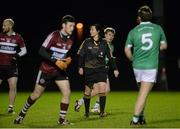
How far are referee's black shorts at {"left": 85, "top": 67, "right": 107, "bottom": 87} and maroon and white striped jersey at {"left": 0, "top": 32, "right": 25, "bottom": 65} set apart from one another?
1908 mm

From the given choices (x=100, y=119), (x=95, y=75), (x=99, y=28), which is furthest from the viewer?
(x=95, y=75)

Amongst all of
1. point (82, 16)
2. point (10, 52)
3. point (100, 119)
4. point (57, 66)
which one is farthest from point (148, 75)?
point (82, 16)

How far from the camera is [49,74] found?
40.0 ft

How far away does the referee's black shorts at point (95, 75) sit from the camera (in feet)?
46.3

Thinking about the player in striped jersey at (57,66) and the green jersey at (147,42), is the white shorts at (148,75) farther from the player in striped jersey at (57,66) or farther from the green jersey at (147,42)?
the player in striped jersey at (57,66)

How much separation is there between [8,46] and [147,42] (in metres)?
4.50

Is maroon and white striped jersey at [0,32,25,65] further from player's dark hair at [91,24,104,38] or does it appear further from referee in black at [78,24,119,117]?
player's dark hair at [91,24,104,38]

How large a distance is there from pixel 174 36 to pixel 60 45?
50710 millimetres

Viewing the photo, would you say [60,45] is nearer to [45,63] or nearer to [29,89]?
[45,63]

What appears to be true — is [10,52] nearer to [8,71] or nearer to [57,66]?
[8,71]

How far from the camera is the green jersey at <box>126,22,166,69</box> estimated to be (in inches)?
455

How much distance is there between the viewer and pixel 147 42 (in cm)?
1156

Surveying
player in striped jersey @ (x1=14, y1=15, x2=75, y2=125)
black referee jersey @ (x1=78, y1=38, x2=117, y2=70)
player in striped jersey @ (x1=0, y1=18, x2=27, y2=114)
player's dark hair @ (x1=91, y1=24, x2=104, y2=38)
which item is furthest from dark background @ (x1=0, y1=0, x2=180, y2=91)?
player in striped jersey @ (x1=14, y1=15, x2=75, y2=125)

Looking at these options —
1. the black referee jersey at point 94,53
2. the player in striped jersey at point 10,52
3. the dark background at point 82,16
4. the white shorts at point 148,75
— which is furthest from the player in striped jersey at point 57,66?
the dark background at point 82,16
